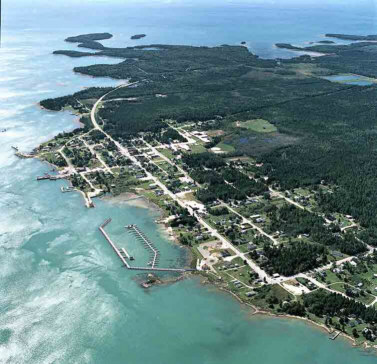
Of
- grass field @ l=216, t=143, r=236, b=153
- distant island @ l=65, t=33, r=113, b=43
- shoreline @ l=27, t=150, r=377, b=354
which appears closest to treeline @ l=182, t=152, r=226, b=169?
grass field @ l=216, t=143, r=236, b=153

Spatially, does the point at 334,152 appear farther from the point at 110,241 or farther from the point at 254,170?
the point at 110,241

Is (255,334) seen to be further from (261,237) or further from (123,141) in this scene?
(123,141)

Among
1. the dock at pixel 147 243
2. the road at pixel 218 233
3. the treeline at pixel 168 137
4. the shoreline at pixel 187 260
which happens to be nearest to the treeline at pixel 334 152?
the road at pixel 218 233

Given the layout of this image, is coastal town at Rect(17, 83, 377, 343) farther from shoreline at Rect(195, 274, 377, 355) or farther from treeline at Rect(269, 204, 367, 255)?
shoreline at Rect(195, 274, 377, 355)

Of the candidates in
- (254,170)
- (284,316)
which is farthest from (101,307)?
(254,170)

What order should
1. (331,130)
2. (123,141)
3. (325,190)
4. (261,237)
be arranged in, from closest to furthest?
1. (261,237)
2. (325,190)
3. (123,141)
4. (331,130)

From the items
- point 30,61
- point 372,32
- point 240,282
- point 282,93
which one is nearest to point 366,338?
point 240,282
